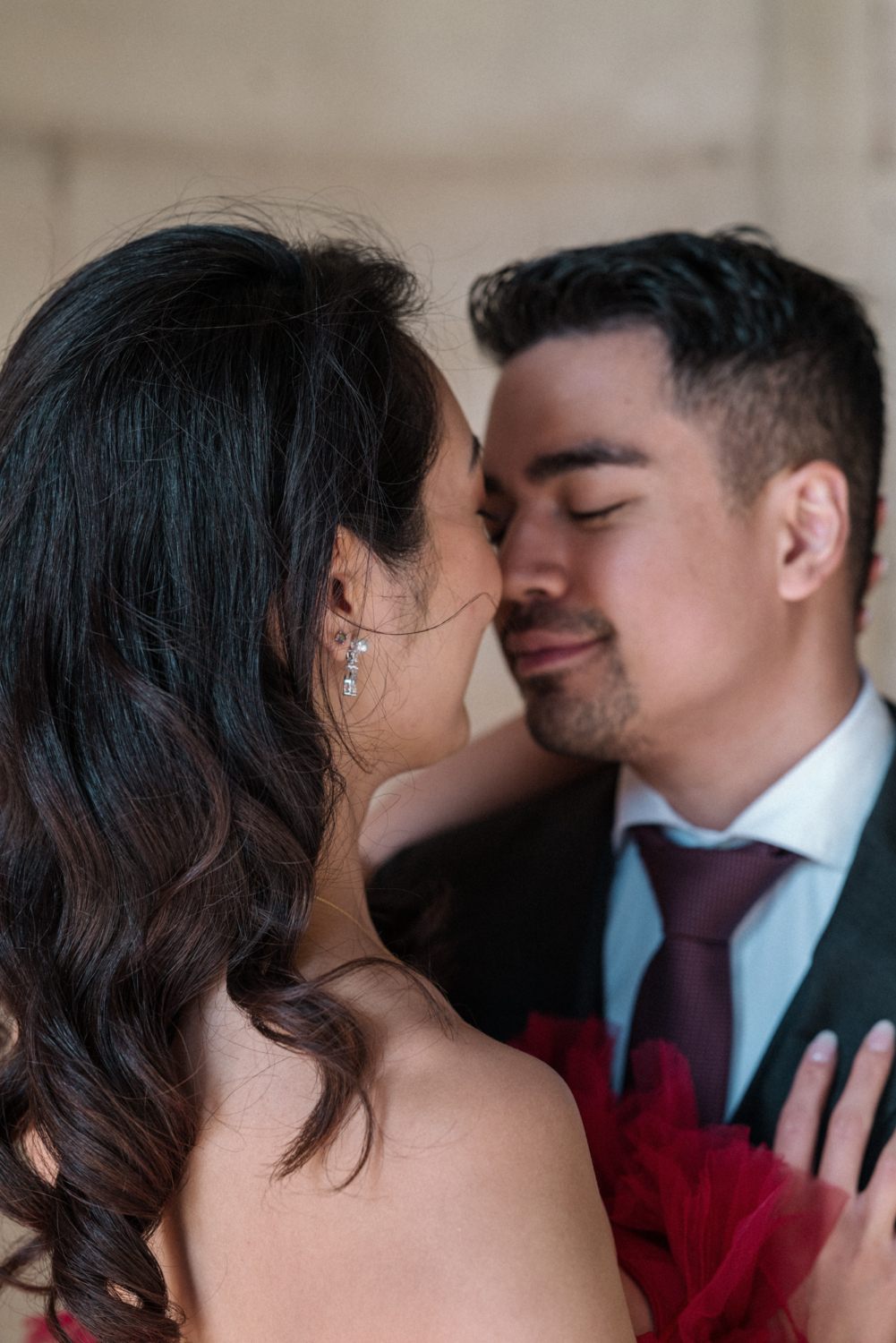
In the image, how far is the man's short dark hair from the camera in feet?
4.84

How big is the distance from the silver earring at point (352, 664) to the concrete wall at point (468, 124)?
161 centimetres

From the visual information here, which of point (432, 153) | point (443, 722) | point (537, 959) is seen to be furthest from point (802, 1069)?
point (432, 153)

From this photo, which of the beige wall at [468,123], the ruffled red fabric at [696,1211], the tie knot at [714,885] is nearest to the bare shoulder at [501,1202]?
the ruffled red fabric at [696,1211]

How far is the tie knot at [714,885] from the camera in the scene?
1377mm

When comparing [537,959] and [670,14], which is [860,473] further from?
[670,14]

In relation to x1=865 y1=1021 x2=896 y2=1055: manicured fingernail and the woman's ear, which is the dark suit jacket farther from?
the woman's ear

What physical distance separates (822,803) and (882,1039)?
314mm

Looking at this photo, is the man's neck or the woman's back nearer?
the woman's back

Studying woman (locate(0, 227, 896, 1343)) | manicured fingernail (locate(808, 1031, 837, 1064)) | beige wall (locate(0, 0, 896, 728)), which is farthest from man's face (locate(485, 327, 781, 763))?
beige wall (locate(0, 0, 896, 728))

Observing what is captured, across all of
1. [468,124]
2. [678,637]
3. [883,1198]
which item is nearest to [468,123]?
[468,124]

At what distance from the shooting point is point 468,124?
2646 mm

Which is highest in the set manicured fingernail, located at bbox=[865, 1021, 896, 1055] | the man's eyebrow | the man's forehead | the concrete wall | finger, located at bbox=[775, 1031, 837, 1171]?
the concrete wall

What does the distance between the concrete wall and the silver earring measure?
5.29 feet

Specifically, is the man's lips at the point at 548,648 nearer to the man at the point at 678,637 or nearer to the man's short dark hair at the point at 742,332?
the man at the point at 678,637
